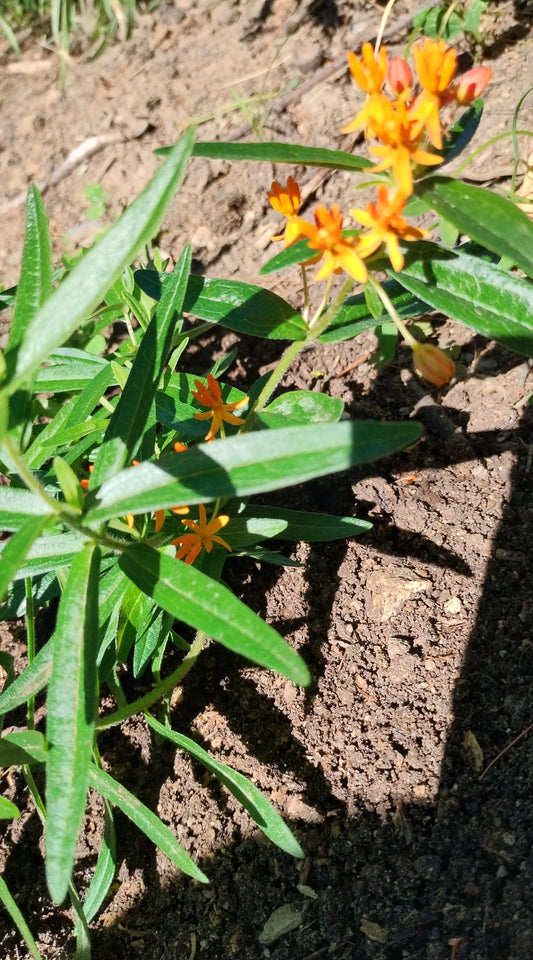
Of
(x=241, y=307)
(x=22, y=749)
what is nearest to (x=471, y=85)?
(x=241, y=307)

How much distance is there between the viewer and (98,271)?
1119mm

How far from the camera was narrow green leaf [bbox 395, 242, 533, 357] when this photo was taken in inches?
55.2

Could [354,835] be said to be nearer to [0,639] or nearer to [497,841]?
[497,841]

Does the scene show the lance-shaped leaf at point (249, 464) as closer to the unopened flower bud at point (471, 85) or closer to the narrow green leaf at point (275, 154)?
the narrow green leaf at point (275, 154)

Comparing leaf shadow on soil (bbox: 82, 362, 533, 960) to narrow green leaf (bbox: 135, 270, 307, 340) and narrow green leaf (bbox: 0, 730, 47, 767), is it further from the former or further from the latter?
narrow green leaf (bbox: 135, 270, 307, 340)

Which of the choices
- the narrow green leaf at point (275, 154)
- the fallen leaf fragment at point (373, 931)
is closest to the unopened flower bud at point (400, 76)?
the narrow green leaf at point (275, 154)

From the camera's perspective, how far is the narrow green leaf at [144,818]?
168 centimetres

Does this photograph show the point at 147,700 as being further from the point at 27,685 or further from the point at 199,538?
the point at 199,538

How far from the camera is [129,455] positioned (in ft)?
4.90

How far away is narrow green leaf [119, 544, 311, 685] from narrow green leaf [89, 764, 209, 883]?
66 cm

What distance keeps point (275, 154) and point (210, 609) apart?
0.76 meters

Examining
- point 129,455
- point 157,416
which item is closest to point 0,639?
point 157,416

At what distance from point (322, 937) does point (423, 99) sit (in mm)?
1716

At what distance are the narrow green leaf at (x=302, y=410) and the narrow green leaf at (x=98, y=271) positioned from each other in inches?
24.1
